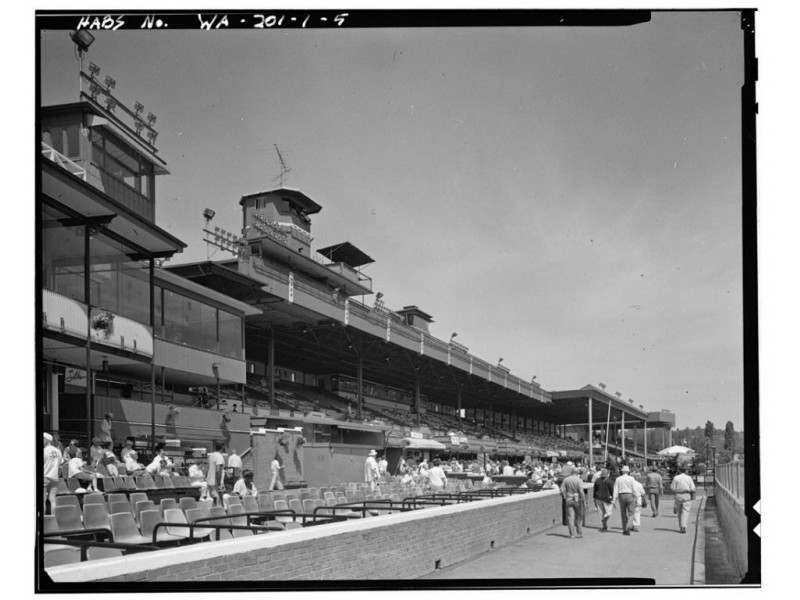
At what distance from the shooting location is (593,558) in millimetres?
14484

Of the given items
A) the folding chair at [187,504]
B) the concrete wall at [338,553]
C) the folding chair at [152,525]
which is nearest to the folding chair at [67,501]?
the folding chair at [152,525]

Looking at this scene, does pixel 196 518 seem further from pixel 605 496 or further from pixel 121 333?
pixel 121 333

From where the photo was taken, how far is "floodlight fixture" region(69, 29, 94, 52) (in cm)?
1018

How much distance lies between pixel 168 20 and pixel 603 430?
104 meters

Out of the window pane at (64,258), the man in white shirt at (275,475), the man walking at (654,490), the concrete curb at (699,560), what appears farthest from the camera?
the man walking at (654,490)

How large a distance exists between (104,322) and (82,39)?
42.0 ft

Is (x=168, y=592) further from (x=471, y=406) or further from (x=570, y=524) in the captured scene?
(x=471, y=406)

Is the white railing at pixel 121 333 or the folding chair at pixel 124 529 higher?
the white railing at pixel 121 333

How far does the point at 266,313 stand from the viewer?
1619 inches

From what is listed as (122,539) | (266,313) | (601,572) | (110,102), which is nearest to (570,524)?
(601,572)

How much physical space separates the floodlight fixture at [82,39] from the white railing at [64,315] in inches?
320

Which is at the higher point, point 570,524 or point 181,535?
point 181,535

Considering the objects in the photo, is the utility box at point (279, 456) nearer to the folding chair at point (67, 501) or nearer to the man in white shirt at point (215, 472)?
the man in white shirt at point (215, 472)

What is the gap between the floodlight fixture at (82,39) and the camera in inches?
401
